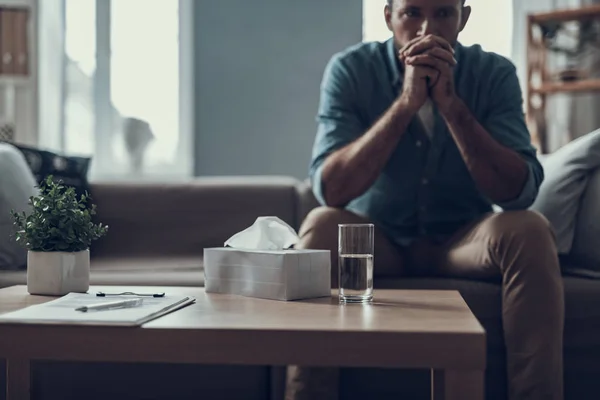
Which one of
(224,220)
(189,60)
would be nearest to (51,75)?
(189,60)

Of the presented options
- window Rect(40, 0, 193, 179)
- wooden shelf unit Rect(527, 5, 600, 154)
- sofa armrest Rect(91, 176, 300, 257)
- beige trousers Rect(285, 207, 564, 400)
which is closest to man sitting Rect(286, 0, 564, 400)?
beige trousers Rect(285, 207, 564, 400)

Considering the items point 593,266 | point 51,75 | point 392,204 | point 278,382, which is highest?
point 51,75

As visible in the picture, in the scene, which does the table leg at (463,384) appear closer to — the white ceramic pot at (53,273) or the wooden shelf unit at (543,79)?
the white ceramic pot at (53,273)

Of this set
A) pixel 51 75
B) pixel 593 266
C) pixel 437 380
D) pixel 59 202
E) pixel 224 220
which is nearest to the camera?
pixel 437 380

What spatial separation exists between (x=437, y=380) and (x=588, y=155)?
0.93 metres

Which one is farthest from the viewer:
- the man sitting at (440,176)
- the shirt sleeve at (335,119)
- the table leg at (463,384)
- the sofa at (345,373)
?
the shirt sleeve at (335,119)

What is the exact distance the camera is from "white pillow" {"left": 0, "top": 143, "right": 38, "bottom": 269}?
1993 mm

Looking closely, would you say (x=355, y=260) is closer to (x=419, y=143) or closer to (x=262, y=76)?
(x=419, y=143)

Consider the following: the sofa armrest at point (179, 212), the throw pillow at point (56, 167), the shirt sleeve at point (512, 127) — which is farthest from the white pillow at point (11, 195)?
the shirt sleeve at point (512, 127)

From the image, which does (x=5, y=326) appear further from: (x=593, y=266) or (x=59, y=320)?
(x=593, y=266)

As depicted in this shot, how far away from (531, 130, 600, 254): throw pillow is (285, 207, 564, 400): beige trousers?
262 mm

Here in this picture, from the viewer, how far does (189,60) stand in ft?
11.3

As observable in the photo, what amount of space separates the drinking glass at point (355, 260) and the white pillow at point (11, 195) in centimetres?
106

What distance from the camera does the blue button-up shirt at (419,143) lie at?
1.89 metres
